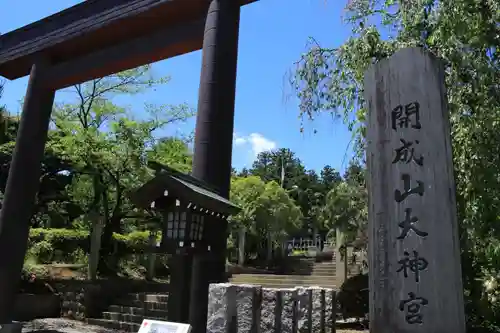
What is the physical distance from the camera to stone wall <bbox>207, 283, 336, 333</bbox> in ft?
13.6

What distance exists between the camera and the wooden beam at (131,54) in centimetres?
750

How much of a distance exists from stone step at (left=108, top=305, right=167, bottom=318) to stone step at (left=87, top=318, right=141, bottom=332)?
465mm

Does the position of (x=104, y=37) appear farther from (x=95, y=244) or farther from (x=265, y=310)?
(x=265, y=310)

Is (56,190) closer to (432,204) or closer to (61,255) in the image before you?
(61,255)

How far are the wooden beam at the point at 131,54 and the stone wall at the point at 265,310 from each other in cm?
454

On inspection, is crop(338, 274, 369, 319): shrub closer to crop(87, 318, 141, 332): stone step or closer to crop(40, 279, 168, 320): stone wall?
crop(87, 318, 141, 332): stone step

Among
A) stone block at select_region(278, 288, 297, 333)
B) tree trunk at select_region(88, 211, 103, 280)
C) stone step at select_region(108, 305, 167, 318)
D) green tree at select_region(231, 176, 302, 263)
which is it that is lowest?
stone step at select_region(108, 305, 167, 318)

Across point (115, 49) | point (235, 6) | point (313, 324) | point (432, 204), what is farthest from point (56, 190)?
point (432, 204)

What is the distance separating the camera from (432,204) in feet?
10.4

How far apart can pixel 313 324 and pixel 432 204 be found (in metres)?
2.12

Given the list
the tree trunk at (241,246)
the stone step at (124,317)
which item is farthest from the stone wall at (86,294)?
the tree trunk at (241,246)

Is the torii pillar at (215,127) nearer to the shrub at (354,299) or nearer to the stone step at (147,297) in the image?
the shrub at (354,299)

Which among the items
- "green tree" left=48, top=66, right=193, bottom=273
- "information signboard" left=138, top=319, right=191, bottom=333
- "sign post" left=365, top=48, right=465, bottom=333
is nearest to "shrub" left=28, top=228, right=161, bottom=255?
"green tree" left=48, top=66, right=193, bottom=273

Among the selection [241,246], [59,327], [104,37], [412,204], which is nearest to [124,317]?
[59,327]
